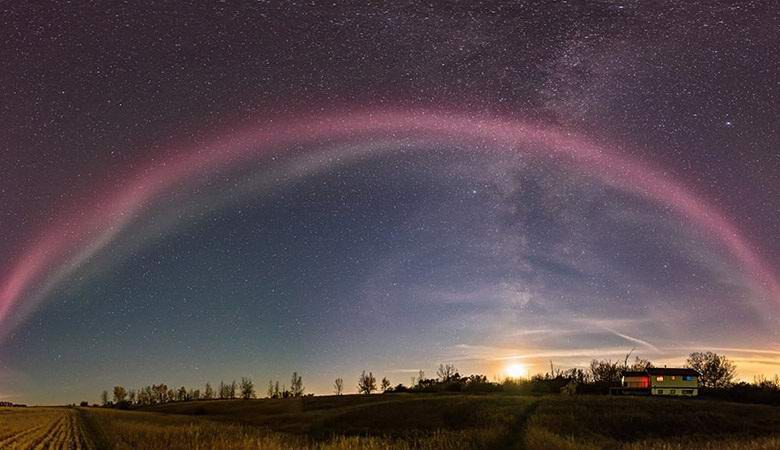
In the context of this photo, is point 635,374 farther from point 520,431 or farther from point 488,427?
point 520,431

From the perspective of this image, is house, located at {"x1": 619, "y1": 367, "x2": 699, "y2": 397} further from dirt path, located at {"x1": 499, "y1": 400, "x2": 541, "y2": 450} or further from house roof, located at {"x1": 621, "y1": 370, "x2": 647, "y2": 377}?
dirt path, located at {"x1": 499, "y1": 400, "x2": 541, "y2": 450}

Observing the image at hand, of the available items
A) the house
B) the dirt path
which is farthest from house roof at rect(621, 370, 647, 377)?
the dirt path

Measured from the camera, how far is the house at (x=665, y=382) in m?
109

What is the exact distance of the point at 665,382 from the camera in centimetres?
11038

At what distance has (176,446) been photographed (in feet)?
113

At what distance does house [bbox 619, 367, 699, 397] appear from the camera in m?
109

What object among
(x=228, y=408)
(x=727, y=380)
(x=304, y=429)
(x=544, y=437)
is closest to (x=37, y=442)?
(x=304, y=429)

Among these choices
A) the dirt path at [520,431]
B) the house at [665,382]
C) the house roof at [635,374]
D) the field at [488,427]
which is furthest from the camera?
the house roof at [635,374]

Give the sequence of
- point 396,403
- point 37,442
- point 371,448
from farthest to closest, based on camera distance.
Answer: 1. point 396,403
2. point 37,442
3. point 371,448

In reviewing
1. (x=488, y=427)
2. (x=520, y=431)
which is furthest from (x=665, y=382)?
(x=520, y=431)

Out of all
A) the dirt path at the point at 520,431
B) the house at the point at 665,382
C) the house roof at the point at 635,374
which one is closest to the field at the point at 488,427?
the dirt path at the point at 520,431

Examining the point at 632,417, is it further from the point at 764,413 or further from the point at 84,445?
the point at 84,445

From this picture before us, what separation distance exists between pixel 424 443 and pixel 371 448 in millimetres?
8825

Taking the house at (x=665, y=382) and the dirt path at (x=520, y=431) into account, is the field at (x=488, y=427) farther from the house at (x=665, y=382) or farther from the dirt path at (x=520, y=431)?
the house at (x=665, y=382)
